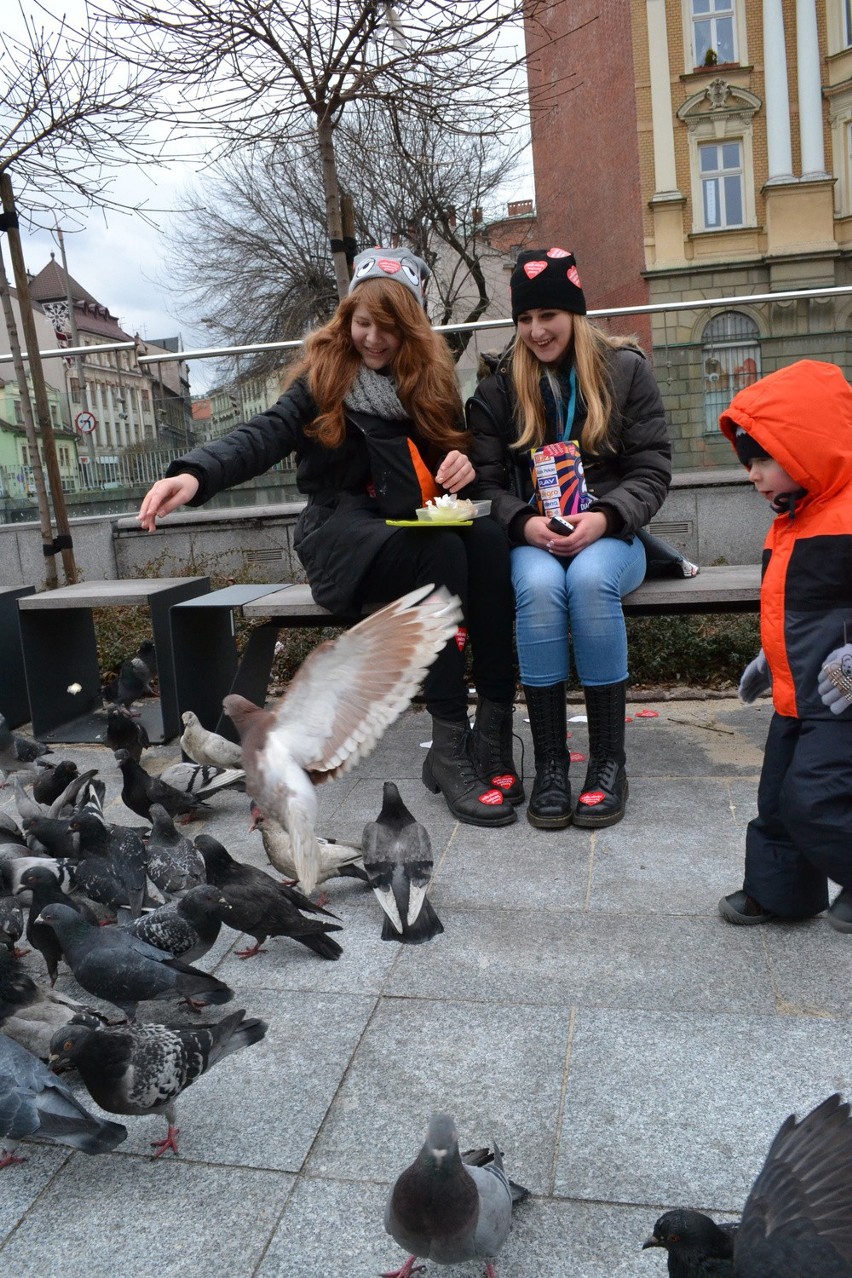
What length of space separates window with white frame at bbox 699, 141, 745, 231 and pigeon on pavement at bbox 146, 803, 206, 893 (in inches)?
1121

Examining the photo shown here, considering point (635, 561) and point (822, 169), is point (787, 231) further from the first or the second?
point (635, 561)

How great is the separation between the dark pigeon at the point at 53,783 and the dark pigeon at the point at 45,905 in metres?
1.15

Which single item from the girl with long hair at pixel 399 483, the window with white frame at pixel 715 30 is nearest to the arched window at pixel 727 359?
the girl with long hair at pixel 399 483

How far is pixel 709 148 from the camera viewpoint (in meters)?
28.7

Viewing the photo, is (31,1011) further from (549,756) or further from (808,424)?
(808,424)

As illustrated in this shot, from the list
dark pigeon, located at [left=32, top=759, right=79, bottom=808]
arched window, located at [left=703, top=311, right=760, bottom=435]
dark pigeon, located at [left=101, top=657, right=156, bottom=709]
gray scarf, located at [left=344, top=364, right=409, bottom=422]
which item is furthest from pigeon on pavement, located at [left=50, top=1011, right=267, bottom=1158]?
arched window, located at [left=703, top=311, right=760, bottom=435]

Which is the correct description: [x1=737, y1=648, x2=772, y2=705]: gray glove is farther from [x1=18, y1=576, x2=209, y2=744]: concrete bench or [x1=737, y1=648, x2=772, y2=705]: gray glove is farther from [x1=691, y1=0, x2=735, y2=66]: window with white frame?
[x1=691, y1=0, x2=735, y2=66]: window with white frame

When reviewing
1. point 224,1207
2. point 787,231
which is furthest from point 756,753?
point 787,231

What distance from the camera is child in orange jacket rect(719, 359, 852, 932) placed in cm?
286

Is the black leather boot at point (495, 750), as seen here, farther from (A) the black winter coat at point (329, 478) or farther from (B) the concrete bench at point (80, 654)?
(B) the concrete bench at point (80, 654)

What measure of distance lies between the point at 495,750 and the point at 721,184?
2832cm

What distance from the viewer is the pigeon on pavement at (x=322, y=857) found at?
12.4ft

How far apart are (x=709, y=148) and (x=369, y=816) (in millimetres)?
28901

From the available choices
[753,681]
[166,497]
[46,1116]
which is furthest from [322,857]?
[753,681]
